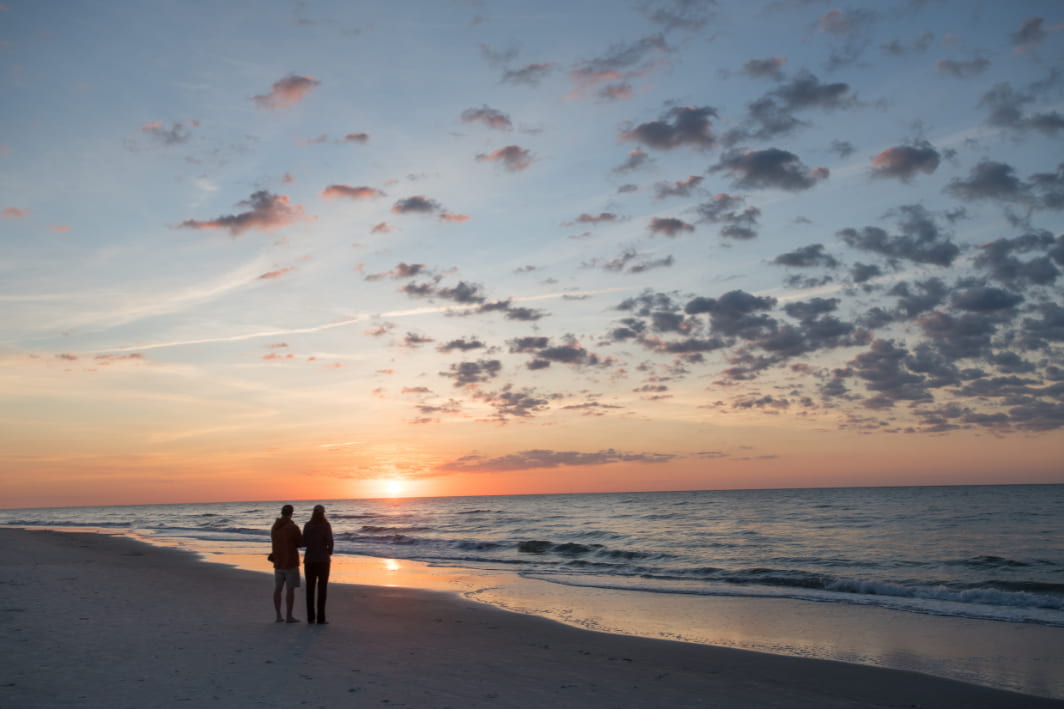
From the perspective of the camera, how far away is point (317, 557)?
40.5 feet

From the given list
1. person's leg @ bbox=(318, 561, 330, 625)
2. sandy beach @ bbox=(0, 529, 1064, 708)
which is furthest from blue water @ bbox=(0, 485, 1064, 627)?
person's leg @ bbox=(318, 561, 330, 625)

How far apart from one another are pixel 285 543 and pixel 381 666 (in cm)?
384

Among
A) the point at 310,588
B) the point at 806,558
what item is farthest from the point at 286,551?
the point at 806,558

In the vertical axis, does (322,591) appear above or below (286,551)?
below

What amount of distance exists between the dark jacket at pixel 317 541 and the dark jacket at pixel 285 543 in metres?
0.19

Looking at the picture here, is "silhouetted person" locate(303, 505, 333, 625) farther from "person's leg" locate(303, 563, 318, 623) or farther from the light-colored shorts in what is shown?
the light-colored shorts

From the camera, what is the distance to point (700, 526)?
45906 millimetres

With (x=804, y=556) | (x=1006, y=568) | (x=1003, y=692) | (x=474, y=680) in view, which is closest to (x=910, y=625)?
(x=1003, y=692)

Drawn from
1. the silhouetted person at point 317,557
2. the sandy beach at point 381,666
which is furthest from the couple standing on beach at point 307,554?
the sandy beach at point 381,666

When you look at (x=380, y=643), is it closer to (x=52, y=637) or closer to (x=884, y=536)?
(x=52, y=637)

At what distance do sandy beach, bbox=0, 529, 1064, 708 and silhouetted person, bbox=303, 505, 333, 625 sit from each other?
15.4 inches

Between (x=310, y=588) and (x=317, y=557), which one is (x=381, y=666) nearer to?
(x=317, y=557)

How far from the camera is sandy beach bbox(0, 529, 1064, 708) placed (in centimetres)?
791

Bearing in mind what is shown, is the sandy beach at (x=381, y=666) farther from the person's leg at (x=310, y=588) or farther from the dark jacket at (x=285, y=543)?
the dark jacket at (x=285, y=543)
